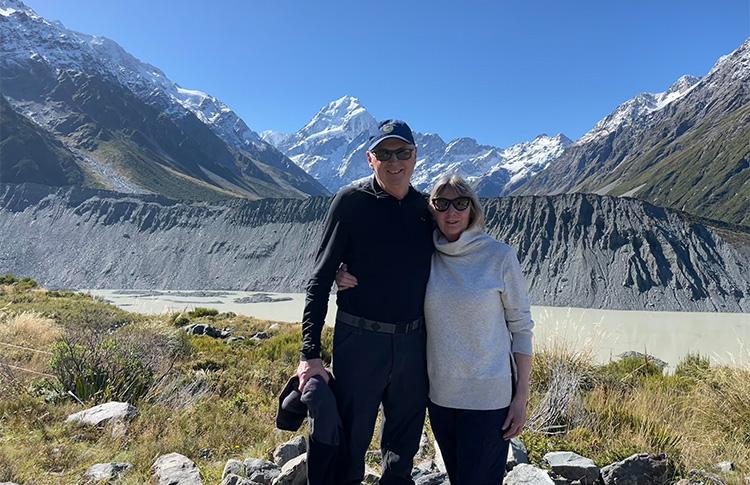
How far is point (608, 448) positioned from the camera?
3.87m

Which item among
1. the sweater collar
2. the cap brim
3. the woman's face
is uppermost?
the cap brim

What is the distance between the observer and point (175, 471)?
336 cm

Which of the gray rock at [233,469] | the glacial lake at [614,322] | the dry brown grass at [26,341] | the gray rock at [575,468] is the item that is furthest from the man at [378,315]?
the dry brown grass at [26,341]

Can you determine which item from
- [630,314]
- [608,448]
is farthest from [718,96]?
[608,448]

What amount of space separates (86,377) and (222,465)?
243 cm

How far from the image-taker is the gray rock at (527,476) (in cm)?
313

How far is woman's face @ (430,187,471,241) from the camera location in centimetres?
274

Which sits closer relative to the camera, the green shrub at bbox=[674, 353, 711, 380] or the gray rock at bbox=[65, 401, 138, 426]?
the gray rock at bbox=[65, 401, 138, 426]

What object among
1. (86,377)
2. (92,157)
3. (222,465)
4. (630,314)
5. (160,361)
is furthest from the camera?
(92,157)

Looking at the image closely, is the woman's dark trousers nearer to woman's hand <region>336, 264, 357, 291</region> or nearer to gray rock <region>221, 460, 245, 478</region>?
woman's hand <region>336, 264, 357, 291</region>

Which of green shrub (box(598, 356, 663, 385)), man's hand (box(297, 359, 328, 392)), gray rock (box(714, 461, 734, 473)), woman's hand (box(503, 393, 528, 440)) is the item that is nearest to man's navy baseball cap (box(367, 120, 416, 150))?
man's hand (box(297, 359, 328, 392))

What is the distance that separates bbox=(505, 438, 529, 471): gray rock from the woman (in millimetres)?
1021

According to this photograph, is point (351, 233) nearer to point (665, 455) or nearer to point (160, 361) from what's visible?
point (665, 455)

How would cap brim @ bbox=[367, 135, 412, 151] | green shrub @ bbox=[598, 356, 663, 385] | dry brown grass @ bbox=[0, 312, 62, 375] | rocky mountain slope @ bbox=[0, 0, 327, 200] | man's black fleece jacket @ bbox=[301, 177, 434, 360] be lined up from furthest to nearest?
rocky mountain slope @ bbox=[0, 0, 327, 200]
green shrub @ bbox=[598, 356, 663, 385]
dry brown grass @ bbox=[0, 312, 62, 375]
cap brim @ bbox=[367, 135, 412, 151]
man's black fleece jacket @ bbox=[301, 177, 434, 360]
